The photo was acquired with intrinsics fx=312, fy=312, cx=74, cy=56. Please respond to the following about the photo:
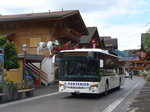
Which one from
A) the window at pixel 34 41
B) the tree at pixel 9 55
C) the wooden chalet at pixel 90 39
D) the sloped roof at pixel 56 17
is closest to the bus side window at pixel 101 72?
the tree at pixel 9 55

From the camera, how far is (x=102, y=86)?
18391mm

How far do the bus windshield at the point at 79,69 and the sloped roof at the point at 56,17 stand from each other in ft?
65.7

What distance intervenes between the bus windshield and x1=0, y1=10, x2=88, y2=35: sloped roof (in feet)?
65.7

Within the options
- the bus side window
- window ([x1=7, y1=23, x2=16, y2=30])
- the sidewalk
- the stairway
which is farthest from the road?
window ([x1=7, y1=23, x2=16, y2=30])

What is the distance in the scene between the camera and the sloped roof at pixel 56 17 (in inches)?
1491

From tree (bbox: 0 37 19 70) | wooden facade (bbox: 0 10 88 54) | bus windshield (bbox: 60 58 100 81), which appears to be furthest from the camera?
wooden facade (bbox: 0 10 88 54)

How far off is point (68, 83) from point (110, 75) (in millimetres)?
4467

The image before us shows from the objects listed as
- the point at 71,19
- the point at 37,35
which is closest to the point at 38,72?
the point at 37,35

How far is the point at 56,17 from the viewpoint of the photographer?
3756cm

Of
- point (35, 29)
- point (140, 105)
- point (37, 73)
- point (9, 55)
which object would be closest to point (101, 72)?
point (140, 105)

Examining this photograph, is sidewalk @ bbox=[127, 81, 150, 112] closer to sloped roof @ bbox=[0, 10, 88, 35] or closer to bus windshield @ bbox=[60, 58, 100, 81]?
bus windshield @ bbox=[60, 58, 100, 81]

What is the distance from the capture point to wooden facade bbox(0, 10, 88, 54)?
3969 centimetres

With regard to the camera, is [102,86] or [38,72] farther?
[38,72]

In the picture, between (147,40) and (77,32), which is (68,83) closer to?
(147,40)
